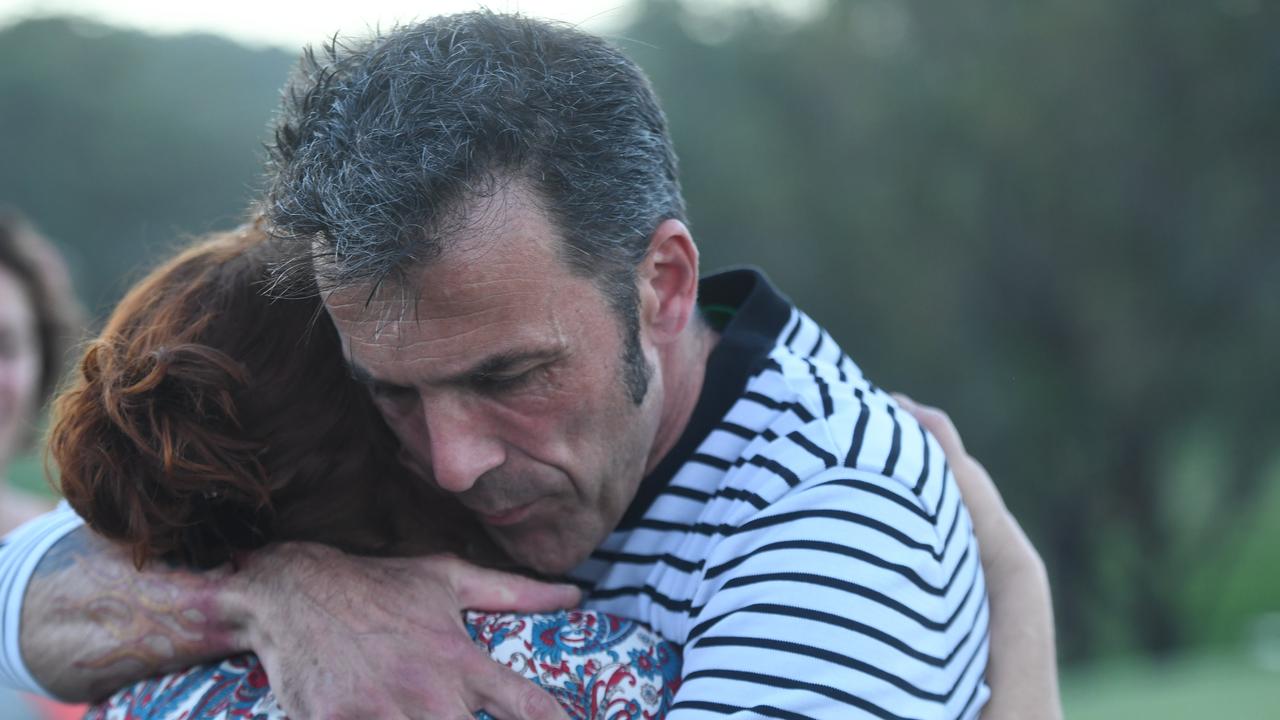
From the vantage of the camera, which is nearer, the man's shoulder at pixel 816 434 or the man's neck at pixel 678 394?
the man's shoulder at pixel 816 434

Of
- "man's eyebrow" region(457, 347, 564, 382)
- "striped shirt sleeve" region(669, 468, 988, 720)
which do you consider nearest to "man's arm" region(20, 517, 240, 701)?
"man's eyebrow" region(457, 347, 564, 382)

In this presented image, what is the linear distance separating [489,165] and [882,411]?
0.79 meters

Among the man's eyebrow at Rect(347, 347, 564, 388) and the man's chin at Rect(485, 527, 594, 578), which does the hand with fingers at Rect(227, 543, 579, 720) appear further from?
the man's eyebrow at Rect(347, 347, 564, 388)

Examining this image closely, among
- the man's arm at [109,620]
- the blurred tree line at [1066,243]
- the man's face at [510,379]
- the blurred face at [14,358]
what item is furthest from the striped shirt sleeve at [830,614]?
the blurred tree line at [1066,243]

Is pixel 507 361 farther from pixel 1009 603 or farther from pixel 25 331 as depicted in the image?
pixel 25 331

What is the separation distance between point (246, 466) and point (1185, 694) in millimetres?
9422

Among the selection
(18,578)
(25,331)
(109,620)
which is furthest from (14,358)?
(109,620)

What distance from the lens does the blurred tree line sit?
13.1 m

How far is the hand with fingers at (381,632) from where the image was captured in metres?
1.80

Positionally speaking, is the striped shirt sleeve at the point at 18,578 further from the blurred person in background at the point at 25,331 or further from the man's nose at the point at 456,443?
the blurred person in background at the point at 25,331

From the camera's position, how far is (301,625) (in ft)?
6.22

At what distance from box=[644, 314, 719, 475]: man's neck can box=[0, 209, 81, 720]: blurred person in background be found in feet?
10.6

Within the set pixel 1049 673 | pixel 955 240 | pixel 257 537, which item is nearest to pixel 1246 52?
pixel 955 240

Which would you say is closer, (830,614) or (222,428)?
(830,614)
